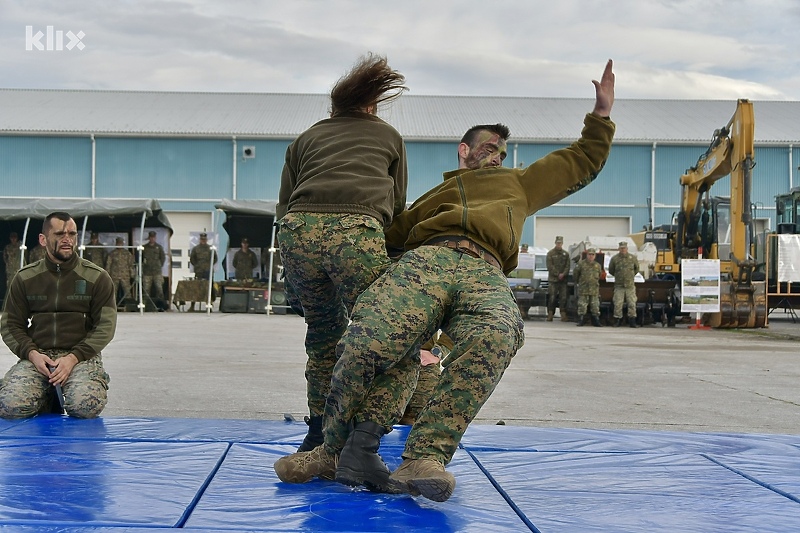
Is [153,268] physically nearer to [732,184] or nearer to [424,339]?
[732,184]

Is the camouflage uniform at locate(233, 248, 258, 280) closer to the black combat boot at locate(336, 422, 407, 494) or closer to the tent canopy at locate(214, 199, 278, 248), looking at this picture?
the tent canopy at locate(214, 199, 278, 248)

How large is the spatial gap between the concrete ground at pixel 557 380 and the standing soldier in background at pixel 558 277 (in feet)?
Result: 20.9

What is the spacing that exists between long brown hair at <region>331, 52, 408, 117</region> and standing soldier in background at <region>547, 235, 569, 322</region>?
18.8m

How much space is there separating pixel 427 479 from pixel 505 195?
Answer: 1.33 metres

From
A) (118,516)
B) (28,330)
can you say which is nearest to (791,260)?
(28,330)

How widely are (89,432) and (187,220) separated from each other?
31239 mm

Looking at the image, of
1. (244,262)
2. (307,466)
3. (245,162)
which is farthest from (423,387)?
(245,162)

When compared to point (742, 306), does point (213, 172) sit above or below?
A: above

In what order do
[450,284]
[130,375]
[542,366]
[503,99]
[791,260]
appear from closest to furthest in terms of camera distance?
[450,284] < [130,375] < [542,366] < [791,260] < [503,99]

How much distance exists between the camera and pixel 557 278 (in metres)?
23.1

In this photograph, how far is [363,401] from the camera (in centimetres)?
370

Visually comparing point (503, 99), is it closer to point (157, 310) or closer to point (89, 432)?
point (157, 310)

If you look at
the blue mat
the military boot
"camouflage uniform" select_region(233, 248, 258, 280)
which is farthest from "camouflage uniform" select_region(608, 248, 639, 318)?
the military boot

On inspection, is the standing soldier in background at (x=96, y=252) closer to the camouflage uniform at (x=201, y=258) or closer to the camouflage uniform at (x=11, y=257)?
the camouflage uniform at (x=11, y=257)
